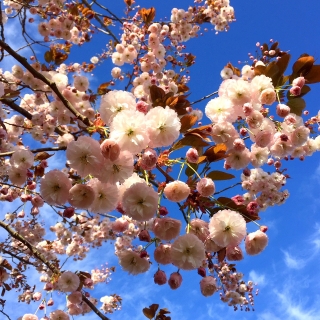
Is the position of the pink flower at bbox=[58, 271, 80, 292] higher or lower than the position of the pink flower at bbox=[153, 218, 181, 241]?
higher

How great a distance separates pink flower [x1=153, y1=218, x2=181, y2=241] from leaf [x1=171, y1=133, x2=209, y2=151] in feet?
1.12

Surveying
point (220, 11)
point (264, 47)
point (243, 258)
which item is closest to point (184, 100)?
point (243, 258)

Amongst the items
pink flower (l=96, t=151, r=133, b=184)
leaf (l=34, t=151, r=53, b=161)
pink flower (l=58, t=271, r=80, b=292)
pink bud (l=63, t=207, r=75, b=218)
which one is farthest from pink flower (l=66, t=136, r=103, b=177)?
pink flower (l=58, t=271, r=80, b=292)

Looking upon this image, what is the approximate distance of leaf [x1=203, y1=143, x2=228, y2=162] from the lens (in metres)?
1.48

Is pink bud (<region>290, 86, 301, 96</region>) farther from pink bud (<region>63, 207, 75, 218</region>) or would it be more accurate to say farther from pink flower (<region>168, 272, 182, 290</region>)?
pink bud (<region>63, 207, 75, 218</region>)

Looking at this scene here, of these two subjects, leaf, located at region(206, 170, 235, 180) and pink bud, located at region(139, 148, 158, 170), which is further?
leaf, located at region(206, 170, 235, 180)

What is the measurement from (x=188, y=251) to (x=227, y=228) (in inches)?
8.3

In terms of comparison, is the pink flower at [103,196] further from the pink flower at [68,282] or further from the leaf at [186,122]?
the pink flower at [68,282]

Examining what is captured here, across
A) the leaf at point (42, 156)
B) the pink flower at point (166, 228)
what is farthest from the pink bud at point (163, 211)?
the leaf at point (42, 156)

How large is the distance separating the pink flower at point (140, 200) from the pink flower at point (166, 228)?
0.08 metres

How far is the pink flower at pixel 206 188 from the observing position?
1.39 meters

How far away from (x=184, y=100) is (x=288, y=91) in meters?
0.67

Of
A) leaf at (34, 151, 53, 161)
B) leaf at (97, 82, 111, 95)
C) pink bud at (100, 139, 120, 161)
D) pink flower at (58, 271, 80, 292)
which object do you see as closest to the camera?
pink bud at (100, 139, 120, 161)

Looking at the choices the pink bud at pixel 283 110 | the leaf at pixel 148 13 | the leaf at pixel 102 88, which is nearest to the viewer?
the pink bud at pixel 283 110
